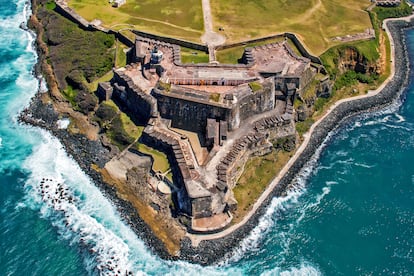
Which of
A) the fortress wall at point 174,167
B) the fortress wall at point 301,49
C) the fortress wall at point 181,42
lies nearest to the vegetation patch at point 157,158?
the fortress wall at point 174,167

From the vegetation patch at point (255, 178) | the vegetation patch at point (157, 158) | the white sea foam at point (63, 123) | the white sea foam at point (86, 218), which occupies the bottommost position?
the white sea foam at point (86, 218)

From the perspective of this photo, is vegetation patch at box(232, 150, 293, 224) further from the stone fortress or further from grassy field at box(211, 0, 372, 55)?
grassy field at box(211, 0, 372, 55)

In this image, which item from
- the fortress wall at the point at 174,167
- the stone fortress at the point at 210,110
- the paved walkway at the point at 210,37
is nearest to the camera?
the fortress wall at the point at 174,167

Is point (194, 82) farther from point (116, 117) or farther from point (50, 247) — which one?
point (50, 247)

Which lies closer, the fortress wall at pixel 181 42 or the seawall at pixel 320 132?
the seawall at pixel 320 132

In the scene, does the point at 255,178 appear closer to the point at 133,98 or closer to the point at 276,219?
the point at 276,219

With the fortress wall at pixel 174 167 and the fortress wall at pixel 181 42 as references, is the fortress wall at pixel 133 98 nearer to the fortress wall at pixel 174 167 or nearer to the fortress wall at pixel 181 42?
the fortress wall at pixel 174 167

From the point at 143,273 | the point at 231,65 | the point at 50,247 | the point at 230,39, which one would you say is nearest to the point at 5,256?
the point at 50,247
